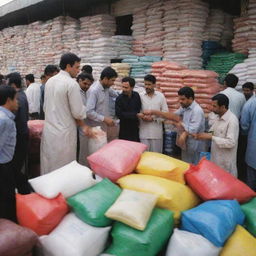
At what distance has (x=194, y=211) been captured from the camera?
2.20 meters

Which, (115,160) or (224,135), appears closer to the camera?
(115,160)

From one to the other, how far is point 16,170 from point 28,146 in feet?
1.16

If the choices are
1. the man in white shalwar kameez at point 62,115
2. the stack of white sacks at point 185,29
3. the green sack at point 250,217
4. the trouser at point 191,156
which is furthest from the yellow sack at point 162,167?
the stack of white sacks at point 185,29

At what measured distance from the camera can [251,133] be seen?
3873mm

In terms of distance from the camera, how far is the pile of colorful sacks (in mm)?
2002

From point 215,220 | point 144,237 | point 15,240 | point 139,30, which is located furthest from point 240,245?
point 139,30

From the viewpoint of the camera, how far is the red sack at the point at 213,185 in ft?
7.91

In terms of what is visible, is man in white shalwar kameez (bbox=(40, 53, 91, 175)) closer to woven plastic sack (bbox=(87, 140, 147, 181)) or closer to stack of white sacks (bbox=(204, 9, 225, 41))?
woven plastic sack (bbox=(87, 140, 147, 181))

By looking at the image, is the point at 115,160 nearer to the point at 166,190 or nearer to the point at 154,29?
the point at 166,190

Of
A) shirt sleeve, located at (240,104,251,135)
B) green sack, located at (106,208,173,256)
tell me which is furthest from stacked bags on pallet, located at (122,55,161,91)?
green sack, located at (106,208,173,256)

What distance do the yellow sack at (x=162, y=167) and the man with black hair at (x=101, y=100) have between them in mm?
1227

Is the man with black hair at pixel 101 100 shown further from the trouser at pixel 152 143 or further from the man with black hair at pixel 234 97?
the man with black hair at pixel 234 97

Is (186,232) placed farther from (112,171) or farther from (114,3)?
(114,3)

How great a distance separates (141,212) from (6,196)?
1.25m
